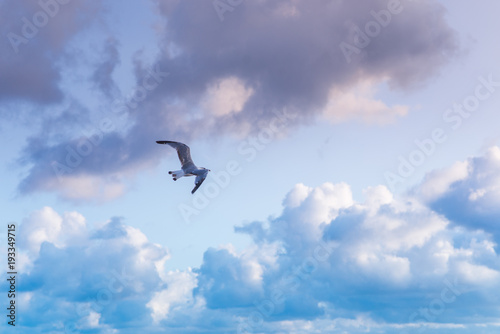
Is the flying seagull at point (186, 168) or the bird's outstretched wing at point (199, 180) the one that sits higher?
the flying seagull at point (186, 168)

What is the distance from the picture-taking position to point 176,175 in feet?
209

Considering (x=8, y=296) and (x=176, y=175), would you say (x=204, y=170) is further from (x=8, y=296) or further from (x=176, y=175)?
(x=8, y=296)

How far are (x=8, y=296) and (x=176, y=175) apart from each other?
5648 centimetres

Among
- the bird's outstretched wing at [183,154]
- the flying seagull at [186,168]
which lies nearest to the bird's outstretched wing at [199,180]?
the flying seagull at [186,168]

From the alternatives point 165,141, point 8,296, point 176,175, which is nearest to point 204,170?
point 176,175

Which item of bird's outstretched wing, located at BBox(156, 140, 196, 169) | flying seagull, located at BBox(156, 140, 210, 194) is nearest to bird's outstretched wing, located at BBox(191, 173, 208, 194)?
flying seagull, located at BBox(156, 140, 210, 194)

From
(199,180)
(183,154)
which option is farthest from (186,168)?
(199,180)

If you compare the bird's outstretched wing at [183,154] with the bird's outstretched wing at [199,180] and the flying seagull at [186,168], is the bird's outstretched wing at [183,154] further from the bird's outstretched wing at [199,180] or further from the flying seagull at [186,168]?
the bird's outstretched wing at [199,180]

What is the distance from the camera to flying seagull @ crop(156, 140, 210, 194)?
209 ft

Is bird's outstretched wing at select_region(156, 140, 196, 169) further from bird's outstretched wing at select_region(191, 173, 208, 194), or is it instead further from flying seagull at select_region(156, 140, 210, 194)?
bird's outstretched wing at select_region(191, 173, 208, 194)

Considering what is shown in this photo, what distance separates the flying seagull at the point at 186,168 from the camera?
6373cm

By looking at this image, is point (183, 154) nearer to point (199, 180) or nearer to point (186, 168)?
point (186, 168)

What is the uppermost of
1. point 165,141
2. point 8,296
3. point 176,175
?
point 165,141

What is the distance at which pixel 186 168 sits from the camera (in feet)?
219
